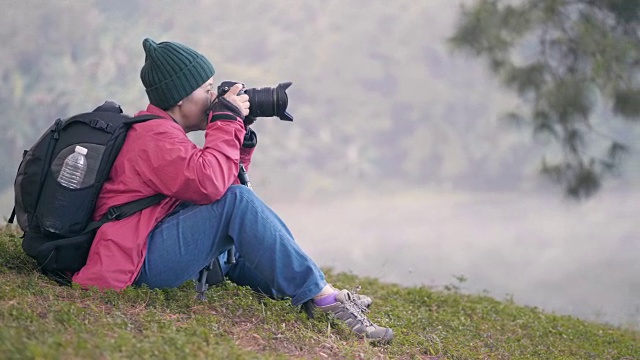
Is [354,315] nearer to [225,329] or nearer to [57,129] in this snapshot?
[225,329]

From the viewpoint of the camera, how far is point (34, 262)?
3535mm

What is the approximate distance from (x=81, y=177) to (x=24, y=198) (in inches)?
9.6

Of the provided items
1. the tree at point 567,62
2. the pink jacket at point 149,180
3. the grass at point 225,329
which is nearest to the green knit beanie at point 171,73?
the pink jacket at point 149,180

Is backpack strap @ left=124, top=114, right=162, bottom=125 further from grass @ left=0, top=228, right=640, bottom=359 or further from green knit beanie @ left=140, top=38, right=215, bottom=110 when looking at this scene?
grass @ left=0, top=228, right=640, bottom=359

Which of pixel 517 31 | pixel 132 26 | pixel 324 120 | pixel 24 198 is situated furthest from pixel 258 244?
pixel 324 120

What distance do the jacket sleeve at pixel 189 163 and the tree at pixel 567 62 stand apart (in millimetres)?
4328

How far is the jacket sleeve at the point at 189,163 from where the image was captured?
9.60ft

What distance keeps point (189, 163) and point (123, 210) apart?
30cm

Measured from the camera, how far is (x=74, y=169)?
3.01 metres

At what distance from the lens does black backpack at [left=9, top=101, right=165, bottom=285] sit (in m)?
3.01

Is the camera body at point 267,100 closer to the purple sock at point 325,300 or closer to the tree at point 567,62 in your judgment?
the purple sock at point 325,300

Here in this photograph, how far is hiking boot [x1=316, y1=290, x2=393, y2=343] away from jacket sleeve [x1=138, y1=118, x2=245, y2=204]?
1.89 ft

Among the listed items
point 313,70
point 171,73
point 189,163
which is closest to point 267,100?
point 171,73

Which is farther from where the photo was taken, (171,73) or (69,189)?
(171,73)
